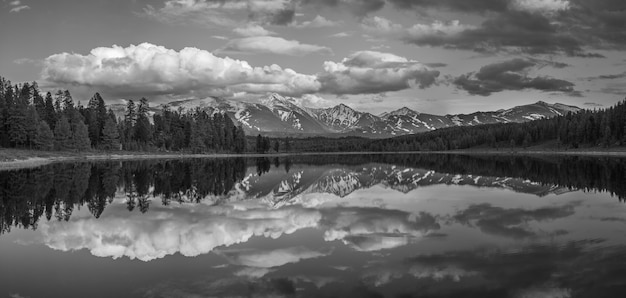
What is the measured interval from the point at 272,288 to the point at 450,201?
74.5 feet

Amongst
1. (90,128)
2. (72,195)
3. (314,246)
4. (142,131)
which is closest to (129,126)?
(142,131)

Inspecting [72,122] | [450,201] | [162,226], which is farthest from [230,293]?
[72,122]

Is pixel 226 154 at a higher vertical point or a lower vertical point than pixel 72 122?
lower

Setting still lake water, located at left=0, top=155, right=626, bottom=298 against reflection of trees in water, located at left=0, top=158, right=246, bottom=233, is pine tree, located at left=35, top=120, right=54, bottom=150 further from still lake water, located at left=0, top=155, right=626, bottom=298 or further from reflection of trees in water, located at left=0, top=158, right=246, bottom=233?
still lake water, located at left=0, top=155, right=626, bottom=298

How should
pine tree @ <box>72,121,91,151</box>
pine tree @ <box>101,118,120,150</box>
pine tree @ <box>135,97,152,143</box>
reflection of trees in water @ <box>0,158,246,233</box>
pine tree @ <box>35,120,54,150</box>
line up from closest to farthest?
reflection of trees in water @ <box>0,158,246,233</box> → pine tree @ <box>35,120,54,150</box> → pine tree @ <box>72,121,91,151</box> → pine tree @ <box>101,118,120,150</box> → pine tree @ <box>135,97,152,143</box>

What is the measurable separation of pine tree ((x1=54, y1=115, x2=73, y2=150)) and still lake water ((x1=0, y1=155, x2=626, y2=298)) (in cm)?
9599

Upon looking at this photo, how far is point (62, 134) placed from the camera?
12206 cm

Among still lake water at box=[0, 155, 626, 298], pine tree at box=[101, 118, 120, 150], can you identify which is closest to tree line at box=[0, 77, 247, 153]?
pine tree at box=[101, 118, 120, 150]

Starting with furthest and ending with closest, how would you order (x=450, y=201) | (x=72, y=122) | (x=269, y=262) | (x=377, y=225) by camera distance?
(x=72, y=122), (x=450, y=201), (x=377, y=225), (x=269, y=262)

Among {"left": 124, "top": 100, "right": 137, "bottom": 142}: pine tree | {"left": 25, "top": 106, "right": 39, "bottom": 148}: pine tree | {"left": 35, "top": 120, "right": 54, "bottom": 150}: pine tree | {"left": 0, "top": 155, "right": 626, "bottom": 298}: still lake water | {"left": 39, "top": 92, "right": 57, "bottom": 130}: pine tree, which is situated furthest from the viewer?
{"left": 124, "top": 100, "right": 137, "bottom": 142}: pine tree

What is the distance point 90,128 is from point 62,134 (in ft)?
65.8

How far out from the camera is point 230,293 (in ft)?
42.2

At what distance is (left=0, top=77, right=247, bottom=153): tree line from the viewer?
372 ft

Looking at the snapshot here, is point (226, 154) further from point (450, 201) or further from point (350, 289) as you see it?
point (350, 289)
